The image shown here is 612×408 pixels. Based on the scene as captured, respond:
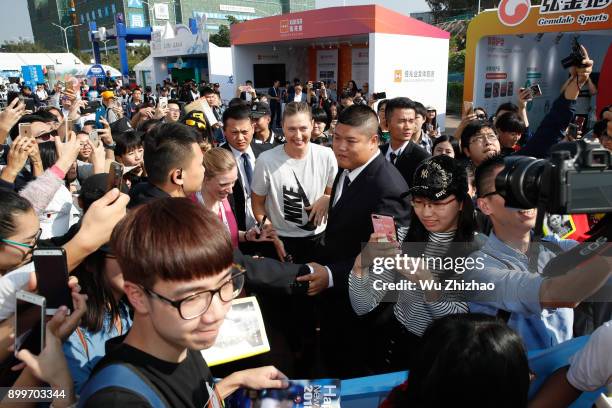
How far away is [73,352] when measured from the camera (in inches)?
58.8

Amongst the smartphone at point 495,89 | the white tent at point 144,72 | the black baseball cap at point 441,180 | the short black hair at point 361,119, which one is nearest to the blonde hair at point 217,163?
the short black hair at point 361,119

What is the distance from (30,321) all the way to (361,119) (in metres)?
2.23

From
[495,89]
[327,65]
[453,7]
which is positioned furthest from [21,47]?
[495,89]

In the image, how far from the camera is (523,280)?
5.25ft

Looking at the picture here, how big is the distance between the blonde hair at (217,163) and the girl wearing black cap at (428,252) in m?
1.12

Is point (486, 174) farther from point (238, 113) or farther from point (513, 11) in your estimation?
point (513, 11)

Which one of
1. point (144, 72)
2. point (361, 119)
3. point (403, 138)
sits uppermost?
point (144, 72)

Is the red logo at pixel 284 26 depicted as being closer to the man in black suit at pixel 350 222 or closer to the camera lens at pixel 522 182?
the man in black suit at pixel 350 222

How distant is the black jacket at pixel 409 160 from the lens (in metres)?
3.95

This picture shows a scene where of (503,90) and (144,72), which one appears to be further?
(144,72)

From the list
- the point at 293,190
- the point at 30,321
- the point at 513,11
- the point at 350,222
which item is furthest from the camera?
the point at 513,11

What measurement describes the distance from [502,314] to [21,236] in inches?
79.2

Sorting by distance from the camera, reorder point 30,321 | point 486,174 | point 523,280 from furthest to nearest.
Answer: point 486,174
point 523,280
point 30,321

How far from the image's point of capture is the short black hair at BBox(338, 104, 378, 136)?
9.23 feet
